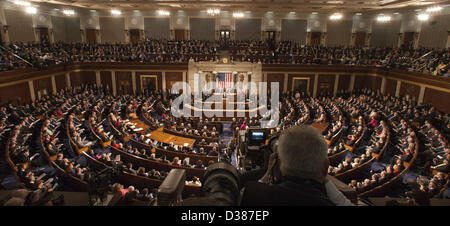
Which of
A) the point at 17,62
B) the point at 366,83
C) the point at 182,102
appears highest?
the point at 17,62

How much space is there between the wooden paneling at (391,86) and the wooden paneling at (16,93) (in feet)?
97.2

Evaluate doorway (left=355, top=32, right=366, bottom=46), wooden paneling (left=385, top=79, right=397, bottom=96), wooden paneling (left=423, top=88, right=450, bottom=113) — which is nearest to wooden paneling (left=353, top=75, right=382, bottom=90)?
wooden paneling (left=385, top=79, right=397, bottom=96)

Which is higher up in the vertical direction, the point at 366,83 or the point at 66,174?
the point at 366,83

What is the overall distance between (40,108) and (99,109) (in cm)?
348

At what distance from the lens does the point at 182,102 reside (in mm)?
22625

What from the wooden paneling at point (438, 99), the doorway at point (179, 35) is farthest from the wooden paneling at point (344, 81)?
the doorway at point (179, 35)

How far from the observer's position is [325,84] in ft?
84.2

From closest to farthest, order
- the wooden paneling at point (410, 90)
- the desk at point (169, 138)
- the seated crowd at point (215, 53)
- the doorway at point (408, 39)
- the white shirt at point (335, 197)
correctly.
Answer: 1. the white shirt at point (335, 197)
2. the desk at point (169, 138)
3. the wooden paneling at point (410, 90)
4. the seated crowd at point (215, 53)
5. the doorway at point (408, 39)

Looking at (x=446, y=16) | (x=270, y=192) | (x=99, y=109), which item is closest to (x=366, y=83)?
(x=446, y=16)

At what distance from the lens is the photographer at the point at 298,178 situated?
4.11 feet

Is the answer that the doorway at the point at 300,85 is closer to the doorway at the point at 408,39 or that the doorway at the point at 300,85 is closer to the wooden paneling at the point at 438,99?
the wooden paneling at the point at 438,99

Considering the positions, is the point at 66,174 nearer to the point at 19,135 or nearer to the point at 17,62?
the point at 19,135
